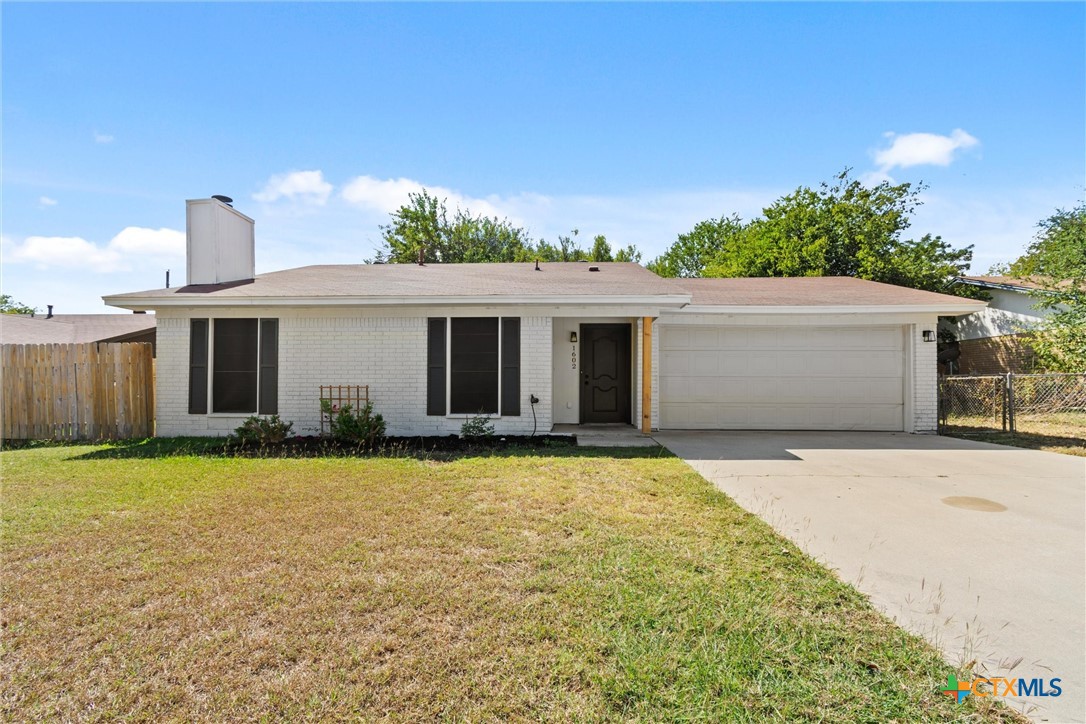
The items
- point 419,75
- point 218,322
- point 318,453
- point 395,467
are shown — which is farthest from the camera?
point 419,75

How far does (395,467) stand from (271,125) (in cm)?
902

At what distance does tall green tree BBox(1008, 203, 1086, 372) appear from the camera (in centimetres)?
1105

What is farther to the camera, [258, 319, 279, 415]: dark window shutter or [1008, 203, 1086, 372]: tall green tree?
[1008, 203, 1086, 372]: tall green tree

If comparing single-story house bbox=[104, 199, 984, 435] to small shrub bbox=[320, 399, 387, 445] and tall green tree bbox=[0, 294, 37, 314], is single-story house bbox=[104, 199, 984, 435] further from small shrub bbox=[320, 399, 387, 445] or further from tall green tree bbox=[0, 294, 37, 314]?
tall green tree bbox=[0, 294, 37, 314]

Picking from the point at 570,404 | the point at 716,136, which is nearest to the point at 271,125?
the point at 570,404

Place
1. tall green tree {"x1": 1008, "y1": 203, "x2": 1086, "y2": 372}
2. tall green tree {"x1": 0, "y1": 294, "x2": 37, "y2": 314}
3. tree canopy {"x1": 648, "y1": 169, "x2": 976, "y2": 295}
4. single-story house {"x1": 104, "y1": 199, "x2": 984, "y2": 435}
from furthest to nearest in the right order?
1. tall green tree {"x1": 0, "y1": 294, "x2": 37, "y2": 314}
2. tree canopy {"x1": 648, "y1": 169, "x2": 976, "y2": 295}
3. tall green tree {"x1": 1008, "y1": 203, "x2": 1086, "y2": 372}
4. single-story house {"x1": 104, "y1": 199, "x2": 984, "y2": 435}

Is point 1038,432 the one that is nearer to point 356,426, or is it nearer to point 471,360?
point 471,360

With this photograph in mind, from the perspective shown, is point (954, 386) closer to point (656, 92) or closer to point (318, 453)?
point (656, 92)

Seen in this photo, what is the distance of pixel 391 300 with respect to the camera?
27.3 feet

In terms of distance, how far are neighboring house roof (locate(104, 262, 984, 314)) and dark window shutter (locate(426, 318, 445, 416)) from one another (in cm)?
59

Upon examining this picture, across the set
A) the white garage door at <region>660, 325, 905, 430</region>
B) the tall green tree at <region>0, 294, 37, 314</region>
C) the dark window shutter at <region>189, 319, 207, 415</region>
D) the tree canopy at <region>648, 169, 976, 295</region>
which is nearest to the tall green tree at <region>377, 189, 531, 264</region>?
the tree canopy at <region>648, 169, 976, 295</region>

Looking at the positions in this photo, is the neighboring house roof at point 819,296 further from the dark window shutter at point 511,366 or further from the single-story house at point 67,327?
the single-story house at point 67,327

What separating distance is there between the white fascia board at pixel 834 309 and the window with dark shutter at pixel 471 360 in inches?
143

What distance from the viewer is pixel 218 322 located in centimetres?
878
